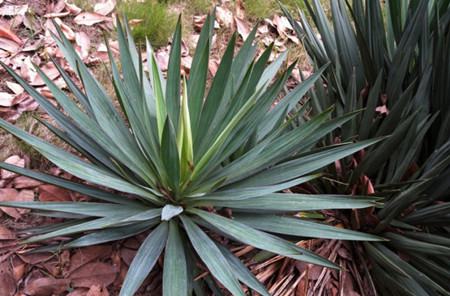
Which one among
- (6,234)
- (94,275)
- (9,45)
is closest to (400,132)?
(94,275)

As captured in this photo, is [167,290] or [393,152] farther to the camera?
[393,152]

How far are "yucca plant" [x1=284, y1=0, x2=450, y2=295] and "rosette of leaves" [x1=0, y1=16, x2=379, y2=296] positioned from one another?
31 centimetres

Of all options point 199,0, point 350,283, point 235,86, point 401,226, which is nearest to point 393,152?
point 401,226

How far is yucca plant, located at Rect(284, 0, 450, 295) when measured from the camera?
73.2 inches

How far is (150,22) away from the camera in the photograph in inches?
112

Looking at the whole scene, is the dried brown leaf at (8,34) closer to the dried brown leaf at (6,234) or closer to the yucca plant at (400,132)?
the dried brown leaf at (6,234)

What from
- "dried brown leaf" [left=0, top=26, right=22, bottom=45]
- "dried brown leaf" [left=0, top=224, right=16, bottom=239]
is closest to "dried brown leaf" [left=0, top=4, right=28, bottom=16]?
"dried brown leaf" [left=0, top=26, right=22, bottom=45]

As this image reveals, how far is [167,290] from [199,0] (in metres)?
2.16

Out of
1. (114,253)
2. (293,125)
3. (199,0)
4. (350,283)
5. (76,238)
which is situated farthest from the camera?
(199,0)

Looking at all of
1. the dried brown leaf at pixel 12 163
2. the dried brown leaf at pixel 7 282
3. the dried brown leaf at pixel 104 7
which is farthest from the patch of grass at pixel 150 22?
the dried brown leaf at pixel 7 282

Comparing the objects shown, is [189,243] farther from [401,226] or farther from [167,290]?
[401,226]

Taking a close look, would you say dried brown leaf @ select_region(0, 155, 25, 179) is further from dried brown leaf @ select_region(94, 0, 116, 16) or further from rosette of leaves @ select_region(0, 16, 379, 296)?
dried brown leaf @ select_region(94, 0, 116, 16)

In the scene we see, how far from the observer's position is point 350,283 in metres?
2.05

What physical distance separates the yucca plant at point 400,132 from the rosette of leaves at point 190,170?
314 mm
